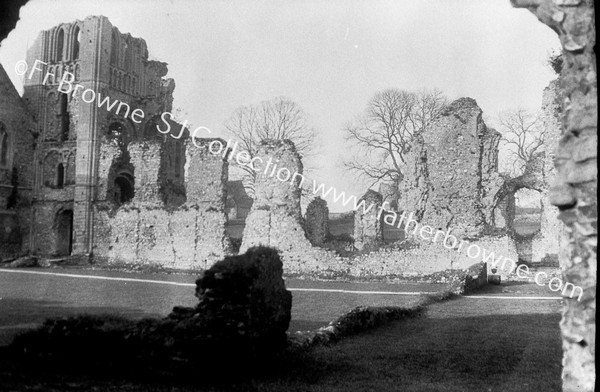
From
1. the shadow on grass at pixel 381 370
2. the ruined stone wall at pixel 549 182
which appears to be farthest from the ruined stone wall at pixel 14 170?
the shadow on grass at pixel 381 370

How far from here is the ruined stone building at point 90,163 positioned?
24469 millimetres

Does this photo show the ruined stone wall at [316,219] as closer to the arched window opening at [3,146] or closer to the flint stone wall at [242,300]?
the arched window opening at [3,146]

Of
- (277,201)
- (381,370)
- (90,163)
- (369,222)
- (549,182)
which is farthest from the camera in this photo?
(90,163)

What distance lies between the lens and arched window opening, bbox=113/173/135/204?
2734 centimetres

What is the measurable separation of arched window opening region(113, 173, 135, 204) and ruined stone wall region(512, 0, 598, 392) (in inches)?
992

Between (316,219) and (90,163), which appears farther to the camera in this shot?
(90,163)

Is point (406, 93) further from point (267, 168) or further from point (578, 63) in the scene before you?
point (578, 63)

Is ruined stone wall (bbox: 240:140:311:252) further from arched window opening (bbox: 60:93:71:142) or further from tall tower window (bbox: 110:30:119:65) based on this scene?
arched window opening (bbox: 60:93:71:142)

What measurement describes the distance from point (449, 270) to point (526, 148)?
18.3 metres

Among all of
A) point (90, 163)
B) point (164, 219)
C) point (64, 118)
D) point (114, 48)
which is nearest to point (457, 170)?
point (164, 219)

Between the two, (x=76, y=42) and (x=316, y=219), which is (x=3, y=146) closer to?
(x=76, y=42)

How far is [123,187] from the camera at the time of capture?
28.0m

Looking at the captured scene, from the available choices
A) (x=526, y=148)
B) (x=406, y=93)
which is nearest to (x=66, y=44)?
(x=406, y=93)

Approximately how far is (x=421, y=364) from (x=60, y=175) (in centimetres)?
2477
